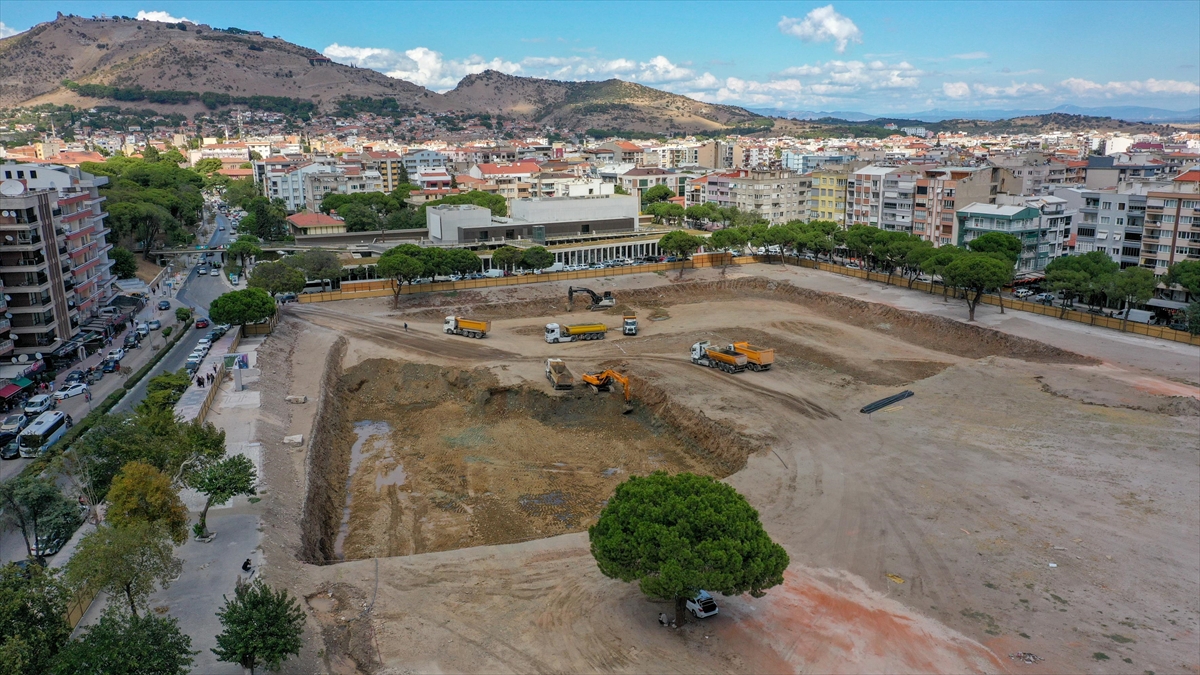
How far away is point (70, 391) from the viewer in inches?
1752

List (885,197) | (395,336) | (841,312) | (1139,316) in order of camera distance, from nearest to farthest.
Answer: (395,336) < (1139,316) < (841,312) < (885,197)

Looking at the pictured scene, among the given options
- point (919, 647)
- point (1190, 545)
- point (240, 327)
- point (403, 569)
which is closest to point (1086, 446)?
point (1190, 545)

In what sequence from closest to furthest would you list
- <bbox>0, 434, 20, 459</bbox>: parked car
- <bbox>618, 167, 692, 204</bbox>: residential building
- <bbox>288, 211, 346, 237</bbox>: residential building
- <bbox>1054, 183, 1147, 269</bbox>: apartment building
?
1. <bbox>0, 434, 20, 459</bbox>: parked car
2. <bbox>1054, 183, 1147, 269</bbox>: apartment building
3. <bbox>288, 211, 346, 237</bbox>: residential building
4. <bbox>618, 167, 692, 204</bbox>: residential building

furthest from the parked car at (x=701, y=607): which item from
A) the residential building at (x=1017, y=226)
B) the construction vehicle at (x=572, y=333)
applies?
the residential building at (x=1017, y=226)

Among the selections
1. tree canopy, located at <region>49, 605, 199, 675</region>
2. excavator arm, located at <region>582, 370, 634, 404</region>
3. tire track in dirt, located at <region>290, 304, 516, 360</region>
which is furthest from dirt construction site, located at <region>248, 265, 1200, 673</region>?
tree canopy, located at <region>49, 605, 199, 675</region>

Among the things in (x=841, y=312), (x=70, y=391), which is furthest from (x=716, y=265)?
(x=70, y=391)

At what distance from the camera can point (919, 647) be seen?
22375 millimetres

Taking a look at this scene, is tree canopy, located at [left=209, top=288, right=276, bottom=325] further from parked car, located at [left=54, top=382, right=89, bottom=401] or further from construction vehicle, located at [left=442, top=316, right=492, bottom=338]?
construction vehicle, located at [left=442, top=316, right=492, bottom=338]

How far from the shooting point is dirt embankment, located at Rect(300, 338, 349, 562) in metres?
30.3

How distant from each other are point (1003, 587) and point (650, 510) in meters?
13.1

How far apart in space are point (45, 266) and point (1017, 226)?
80.5 metres

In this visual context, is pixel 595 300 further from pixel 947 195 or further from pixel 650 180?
pixel 650 180

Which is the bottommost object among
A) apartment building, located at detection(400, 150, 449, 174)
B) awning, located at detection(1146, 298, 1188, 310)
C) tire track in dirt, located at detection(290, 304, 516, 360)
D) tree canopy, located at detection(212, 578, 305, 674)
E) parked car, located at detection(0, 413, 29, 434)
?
tire track in dirt, located at detection(290, 304, 516, 360)

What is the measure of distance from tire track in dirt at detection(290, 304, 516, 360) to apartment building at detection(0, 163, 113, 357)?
15577 millimetres
